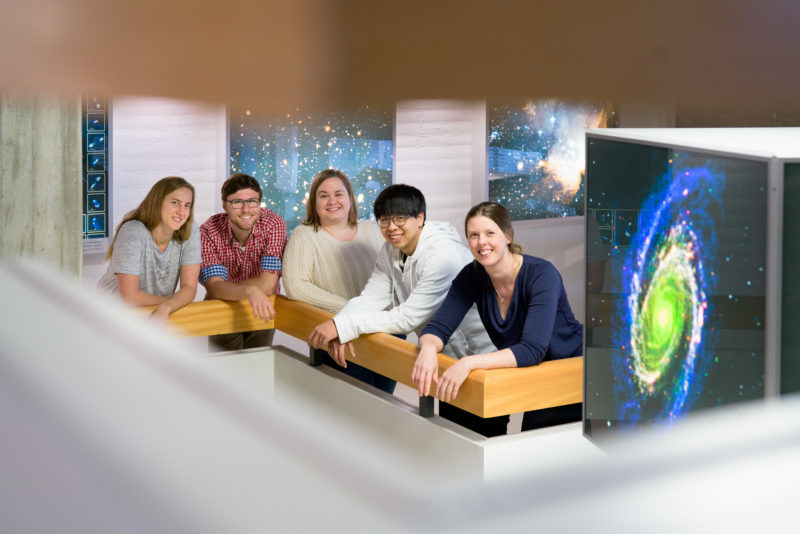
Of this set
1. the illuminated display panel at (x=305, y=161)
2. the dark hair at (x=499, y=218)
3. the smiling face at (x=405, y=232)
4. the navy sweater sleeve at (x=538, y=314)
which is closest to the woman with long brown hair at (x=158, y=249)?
the smiling face at (x=405, y=232)

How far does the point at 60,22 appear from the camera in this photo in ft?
0.30

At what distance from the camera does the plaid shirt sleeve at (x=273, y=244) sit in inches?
113

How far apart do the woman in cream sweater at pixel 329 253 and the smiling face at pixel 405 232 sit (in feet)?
1.18

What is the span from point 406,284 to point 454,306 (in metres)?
0.33

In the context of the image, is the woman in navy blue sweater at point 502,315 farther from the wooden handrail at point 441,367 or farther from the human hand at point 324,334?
the human hand at point 324,334

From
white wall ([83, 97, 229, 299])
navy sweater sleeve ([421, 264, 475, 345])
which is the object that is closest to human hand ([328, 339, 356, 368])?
navy sweater sleeve ([421, 264, 475, 345])

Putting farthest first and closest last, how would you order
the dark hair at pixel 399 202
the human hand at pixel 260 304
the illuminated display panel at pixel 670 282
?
the human hand at pixel 260 304
the dark hair at pixel 399 202
the illuminated display panel at pixel 670 282

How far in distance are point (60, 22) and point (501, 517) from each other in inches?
2.6

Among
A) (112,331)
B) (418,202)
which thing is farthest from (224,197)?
(112,331)

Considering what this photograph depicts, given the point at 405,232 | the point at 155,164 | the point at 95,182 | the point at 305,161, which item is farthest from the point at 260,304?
the point at 305,161

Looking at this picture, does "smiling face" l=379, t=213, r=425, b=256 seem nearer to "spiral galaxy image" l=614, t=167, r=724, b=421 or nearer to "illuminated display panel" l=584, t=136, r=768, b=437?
"illuminated display panel" l=584, t=136, r=768, b=437

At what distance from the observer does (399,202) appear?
2393mm

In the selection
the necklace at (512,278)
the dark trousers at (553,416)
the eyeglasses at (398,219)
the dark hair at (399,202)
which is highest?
the dark hair at (399,202)

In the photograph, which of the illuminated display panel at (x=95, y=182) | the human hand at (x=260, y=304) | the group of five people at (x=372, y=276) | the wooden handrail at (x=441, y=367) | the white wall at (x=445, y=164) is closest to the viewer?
the wooden handrail at (x=441, y=367)
